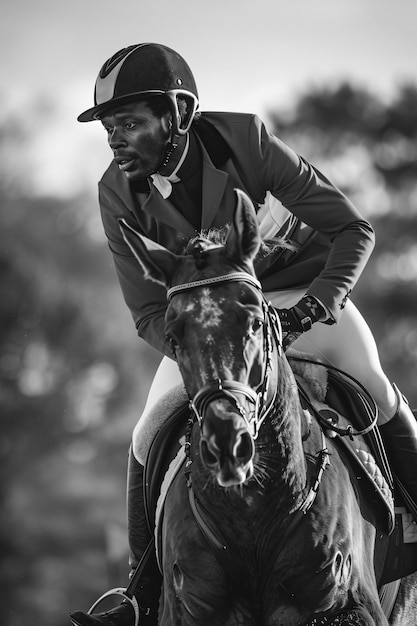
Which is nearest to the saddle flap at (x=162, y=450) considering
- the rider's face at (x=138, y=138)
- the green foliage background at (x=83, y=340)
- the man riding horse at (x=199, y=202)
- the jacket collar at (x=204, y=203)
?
the man riding horse at (x=199, y=202)

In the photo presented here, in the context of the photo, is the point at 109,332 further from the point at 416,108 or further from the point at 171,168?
the point at 171,168

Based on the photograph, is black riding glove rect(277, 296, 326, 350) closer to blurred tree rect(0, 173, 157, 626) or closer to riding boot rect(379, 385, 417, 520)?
riding boot rect(379, 385, 417, 520)

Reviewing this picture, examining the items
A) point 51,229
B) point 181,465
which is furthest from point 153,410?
point 51,229

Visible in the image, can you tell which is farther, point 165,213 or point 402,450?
point 402,450

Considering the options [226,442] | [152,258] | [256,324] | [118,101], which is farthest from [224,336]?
[118,101]

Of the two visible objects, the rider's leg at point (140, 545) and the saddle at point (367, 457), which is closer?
the saddle at point (367, 457)

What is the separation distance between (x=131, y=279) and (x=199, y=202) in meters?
0.61

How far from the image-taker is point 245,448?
4676 mm

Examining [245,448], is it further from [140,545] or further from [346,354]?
[140,545]

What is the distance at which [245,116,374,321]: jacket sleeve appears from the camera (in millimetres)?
6164

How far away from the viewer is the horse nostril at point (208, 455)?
4.67 meters

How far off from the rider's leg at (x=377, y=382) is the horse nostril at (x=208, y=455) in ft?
6.18

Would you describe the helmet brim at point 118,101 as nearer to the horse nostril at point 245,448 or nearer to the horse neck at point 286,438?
the horse neck at point 286,438

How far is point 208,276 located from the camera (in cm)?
511
